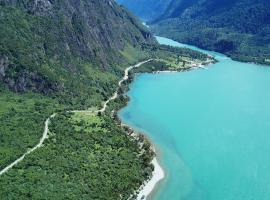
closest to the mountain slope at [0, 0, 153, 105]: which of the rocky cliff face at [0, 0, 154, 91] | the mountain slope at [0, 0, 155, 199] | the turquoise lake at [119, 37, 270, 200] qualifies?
the rocky cliff face at [0, 0, 154, 91]

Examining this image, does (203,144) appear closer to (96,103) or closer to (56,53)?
(96,103)

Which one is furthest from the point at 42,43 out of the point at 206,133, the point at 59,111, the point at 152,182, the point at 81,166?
the point at 152,182

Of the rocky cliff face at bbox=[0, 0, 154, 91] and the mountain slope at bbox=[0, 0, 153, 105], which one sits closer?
the rocky cliff face at bbox=[0, 0, 154, 91]

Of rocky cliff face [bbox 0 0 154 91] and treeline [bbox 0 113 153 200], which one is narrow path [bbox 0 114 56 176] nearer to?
treeline [bbox 0 113 153 200]

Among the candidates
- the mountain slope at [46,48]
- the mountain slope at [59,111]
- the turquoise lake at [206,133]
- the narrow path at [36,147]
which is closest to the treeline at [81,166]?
the mountain slope at [59,111]

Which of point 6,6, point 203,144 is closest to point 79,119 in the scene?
point 203,144

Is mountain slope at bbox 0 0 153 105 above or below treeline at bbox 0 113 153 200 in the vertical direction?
above
